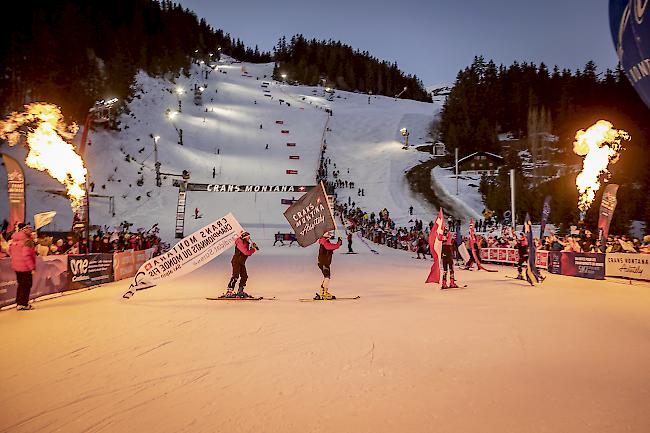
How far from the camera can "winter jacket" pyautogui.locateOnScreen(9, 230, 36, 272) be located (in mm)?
10172

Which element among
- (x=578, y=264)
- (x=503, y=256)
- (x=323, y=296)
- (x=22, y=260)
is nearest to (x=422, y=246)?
(x=503, y=256)

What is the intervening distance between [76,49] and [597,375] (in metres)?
67.6

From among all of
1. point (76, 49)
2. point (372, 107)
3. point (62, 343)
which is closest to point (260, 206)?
point (76, 49)

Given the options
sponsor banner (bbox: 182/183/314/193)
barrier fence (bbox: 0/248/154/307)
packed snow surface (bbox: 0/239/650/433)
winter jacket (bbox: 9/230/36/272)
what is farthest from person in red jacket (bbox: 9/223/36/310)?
sponsor banner (bbox: 182/183/314/193)

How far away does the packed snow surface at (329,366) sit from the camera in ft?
13.1

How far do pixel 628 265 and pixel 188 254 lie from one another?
49.7ft

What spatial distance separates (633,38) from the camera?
541 centimetres

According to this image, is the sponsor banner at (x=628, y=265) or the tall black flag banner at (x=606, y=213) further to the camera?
the tall black flag banner at (x=606, y=213)

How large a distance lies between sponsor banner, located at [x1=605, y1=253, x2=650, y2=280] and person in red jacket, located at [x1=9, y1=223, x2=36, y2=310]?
730 inches

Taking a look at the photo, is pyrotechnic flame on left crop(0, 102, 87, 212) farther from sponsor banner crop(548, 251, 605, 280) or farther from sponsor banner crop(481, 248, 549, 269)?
sponsor banner crop(481, 248, 549, 269)

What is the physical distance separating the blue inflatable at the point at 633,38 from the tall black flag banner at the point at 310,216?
7.10 meters

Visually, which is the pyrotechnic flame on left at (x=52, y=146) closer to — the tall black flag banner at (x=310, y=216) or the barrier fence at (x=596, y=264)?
the tall black flag banner at (x=310, y=216)

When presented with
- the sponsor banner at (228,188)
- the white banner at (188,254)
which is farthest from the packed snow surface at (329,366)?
the sponsor banner at (228,188)

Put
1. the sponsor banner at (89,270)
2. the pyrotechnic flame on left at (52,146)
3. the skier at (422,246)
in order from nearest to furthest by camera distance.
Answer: the sponsor banner at (89,270) < the pyrotechnic flame on left at (52,146) < the skier at (422,246)
